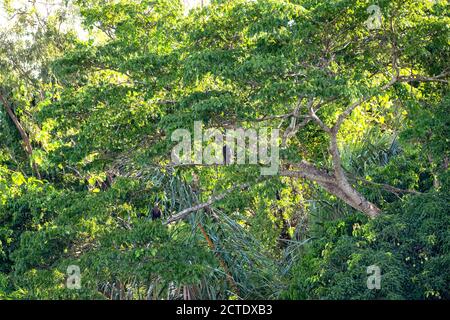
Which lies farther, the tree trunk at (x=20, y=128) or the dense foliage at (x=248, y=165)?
the tree trunk at (x=20, y=128)

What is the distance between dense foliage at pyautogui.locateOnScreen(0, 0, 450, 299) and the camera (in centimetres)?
1221

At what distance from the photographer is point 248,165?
13.2 meters

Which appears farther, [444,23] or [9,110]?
[9,110]

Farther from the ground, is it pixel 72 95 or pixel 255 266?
pixel 72 95

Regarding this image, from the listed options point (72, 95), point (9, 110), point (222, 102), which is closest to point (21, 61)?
point (9, 110)

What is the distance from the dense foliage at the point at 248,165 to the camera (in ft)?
40.1

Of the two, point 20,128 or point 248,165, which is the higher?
point 20,128

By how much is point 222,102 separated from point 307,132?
3.08 meters

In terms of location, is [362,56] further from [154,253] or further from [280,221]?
[280,221]

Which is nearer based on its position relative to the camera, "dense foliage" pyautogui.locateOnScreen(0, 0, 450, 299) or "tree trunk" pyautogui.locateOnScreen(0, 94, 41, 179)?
"dense foliage" pyautogui.locateOnScreen(0, 0, 450, 299)
